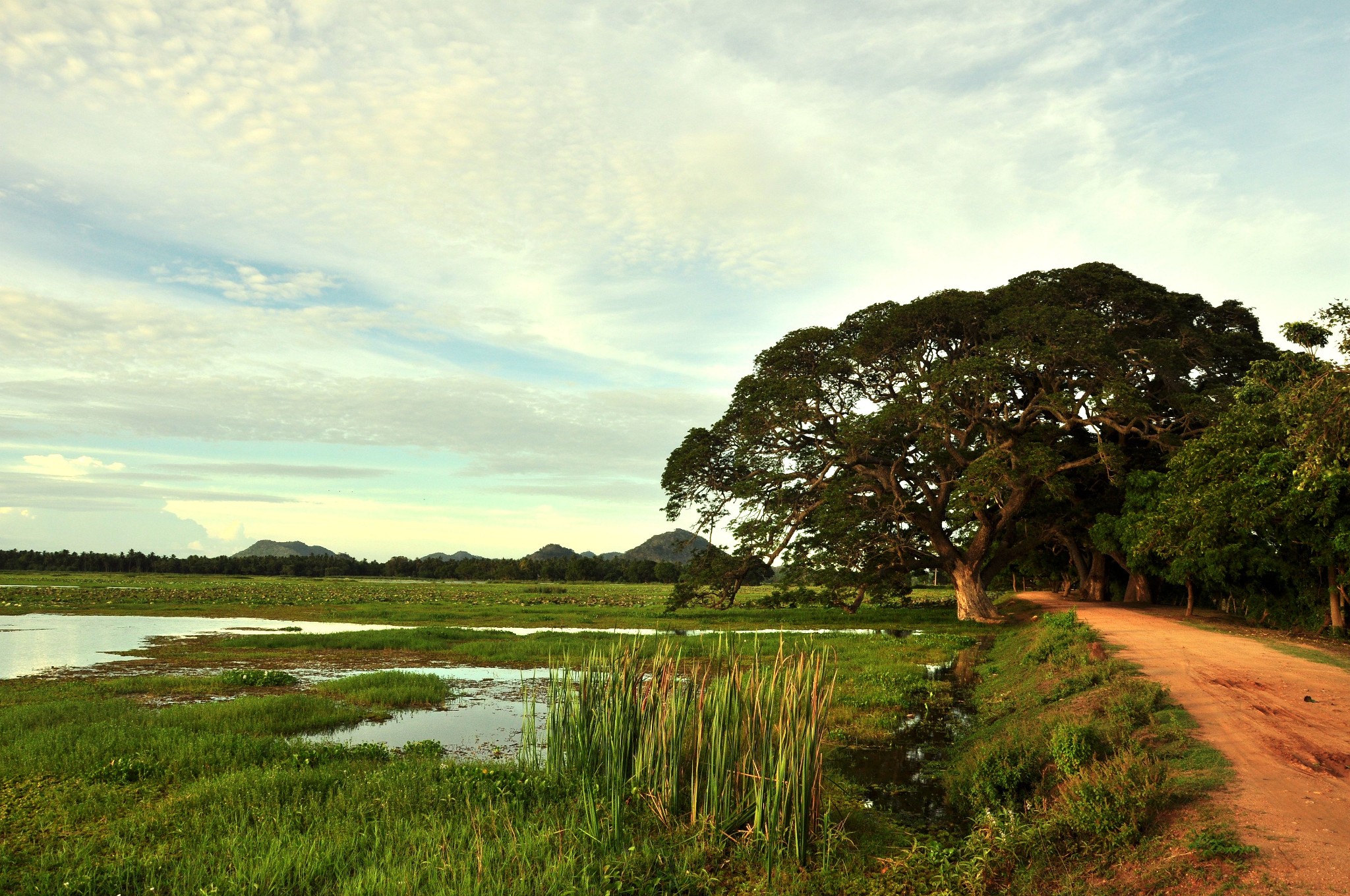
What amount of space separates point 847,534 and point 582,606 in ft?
65.0

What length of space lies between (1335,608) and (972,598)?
11.7 meters

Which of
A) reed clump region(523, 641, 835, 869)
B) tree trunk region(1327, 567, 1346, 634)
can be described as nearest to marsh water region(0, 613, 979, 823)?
reed clump region(523, 641, 835, 869)

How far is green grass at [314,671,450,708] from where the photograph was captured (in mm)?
14727

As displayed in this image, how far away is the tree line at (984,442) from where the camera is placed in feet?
81.4

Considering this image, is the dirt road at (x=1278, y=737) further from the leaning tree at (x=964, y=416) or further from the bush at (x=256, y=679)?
the bush at (x=256, y=679)

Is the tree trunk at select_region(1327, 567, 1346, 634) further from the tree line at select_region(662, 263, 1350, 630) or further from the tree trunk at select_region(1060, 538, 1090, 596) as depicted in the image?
the tree trunk at select_region(1060, 538, 1090, 596)

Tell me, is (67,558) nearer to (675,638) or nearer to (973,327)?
(675,638)

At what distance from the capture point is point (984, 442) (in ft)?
98.2

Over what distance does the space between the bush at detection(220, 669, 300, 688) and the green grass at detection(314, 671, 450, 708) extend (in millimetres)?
812

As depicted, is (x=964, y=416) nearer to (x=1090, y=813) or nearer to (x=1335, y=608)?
(x=1335, y=608)

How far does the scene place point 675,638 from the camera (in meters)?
23.9

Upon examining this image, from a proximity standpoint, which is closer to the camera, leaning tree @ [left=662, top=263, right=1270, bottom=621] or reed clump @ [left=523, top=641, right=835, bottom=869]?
reed clump @ [left=523, top=641, right=835, bottom=869]

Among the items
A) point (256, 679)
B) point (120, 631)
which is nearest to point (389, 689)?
point (256, 679)

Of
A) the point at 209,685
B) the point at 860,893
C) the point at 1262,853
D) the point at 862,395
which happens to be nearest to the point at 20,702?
the point at 209,685
